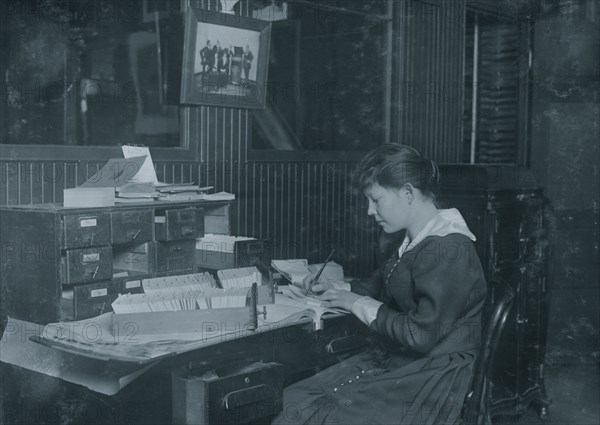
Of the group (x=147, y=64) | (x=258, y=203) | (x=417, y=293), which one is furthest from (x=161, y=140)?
(x=417, y=293)

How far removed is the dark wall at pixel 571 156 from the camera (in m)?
5.84

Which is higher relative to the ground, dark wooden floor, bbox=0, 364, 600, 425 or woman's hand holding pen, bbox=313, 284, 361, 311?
woman's hand holding pen, bbox=313, 284, 361, 311

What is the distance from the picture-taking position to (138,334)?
264 centimetres

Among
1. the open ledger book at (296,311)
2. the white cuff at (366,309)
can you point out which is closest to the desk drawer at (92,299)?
the open ledger book at (296,311)

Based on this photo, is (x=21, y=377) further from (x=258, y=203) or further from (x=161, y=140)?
(x=161, y=140)

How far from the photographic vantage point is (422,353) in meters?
2.75

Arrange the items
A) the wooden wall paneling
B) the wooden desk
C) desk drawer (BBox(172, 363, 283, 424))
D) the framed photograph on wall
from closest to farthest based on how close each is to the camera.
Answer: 1. desk drawer (BBox(172, 363, 283, 424))
2. the wooden desk
3. the framed photograph on wall
4. the wooden wall paneling

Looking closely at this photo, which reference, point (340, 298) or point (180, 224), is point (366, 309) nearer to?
point (340, 298)

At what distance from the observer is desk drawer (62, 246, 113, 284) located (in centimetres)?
283

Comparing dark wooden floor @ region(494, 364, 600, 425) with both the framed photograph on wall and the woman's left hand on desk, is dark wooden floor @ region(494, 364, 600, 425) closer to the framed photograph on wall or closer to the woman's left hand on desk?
the woman's left hand on desk

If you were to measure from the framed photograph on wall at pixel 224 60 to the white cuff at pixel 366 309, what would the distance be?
1567mm

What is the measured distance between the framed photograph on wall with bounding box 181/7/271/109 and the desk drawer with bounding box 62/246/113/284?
1.18 meters

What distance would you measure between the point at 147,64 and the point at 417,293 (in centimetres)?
354

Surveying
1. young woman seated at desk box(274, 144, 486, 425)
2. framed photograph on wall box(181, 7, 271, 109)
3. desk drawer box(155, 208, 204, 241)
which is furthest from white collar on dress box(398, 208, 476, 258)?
framed photograph on wall box(181, 7, 271, 109)
